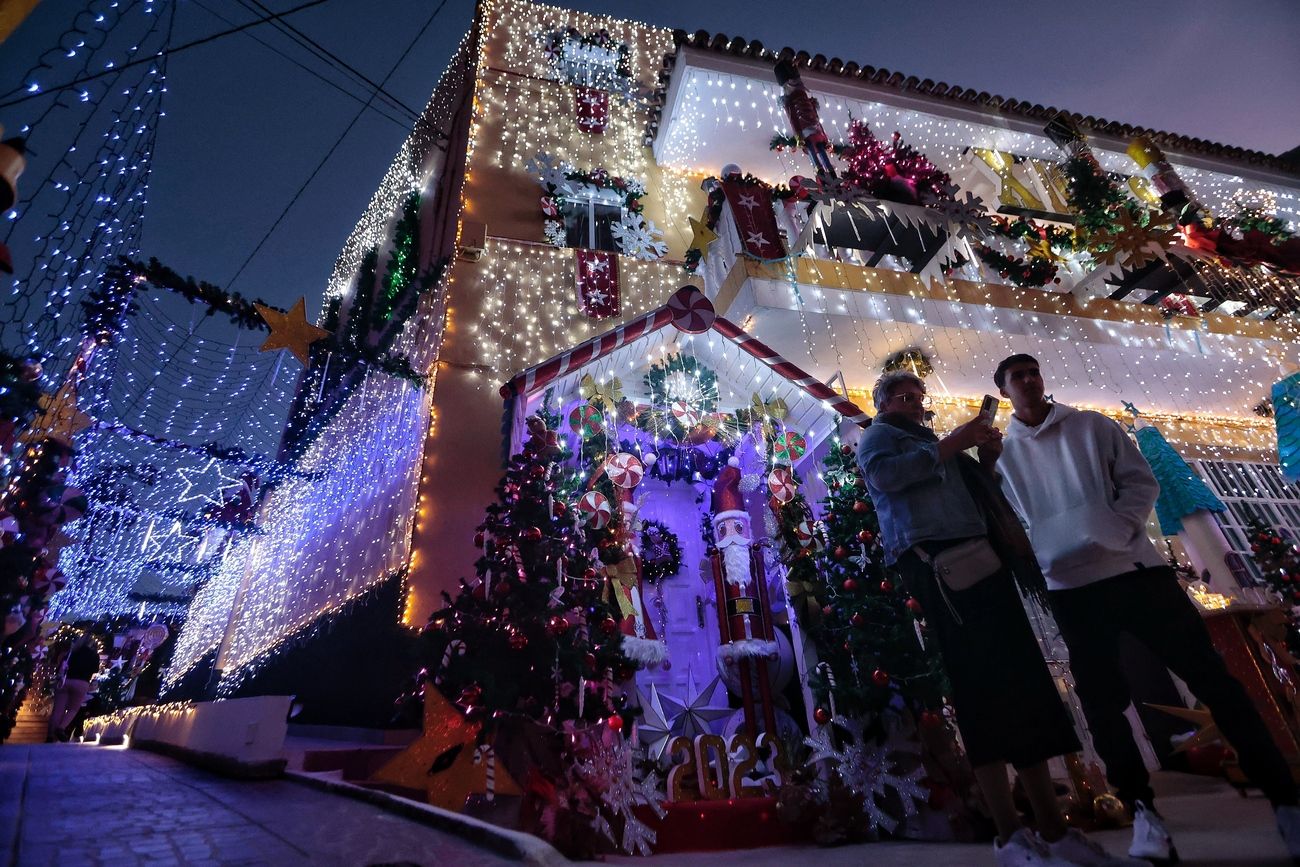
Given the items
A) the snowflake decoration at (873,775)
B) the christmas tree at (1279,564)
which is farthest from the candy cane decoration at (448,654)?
the christmas tree at (1279,564)

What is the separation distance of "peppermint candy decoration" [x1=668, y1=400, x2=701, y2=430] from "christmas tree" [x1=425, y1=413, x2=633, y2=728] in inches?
76.9

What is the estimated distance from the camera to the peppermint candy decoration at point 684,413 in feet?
20.2

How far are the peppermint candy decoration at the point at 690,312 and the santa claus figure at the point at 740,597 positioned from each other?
1.58 meters

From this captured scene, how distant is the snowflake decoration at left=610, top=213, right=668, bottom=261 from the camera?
9.04m

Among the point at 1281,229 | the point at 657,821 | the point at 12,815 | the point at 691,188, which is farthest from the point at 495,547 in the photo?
the point at 1281,229

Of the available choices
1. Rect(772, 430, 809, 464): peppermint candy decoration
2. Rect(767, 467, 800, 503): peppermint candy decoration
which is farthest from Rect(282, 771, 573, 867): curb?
Rect(772, 430, 809, 464): peppermint candy decoration

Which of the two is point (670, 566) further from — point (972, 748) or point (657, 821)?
point (972, 748)

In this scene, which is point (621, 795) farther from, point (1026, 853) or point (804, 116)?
point (804, 116)

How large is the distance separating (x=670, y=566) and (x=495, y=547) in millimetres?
2367

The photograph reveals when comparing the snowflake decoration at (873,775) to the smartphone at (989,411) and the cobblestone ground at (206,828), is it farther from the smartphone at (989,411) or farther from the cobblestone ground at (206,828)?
the cobblestone ground at (206,828)

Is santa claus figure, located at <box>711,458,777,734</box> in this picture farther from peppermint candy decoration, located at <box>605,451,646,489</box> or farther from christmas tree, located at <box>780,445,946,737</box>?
peppermint candy decoration, located at <box>605,451,646,489</box>

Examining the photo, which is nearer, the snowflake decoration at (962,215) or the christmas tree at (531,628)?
the christmas tree at (531,628)

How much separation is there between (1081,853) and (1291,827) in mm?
575

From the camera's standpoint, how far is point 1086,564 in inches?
90.9
